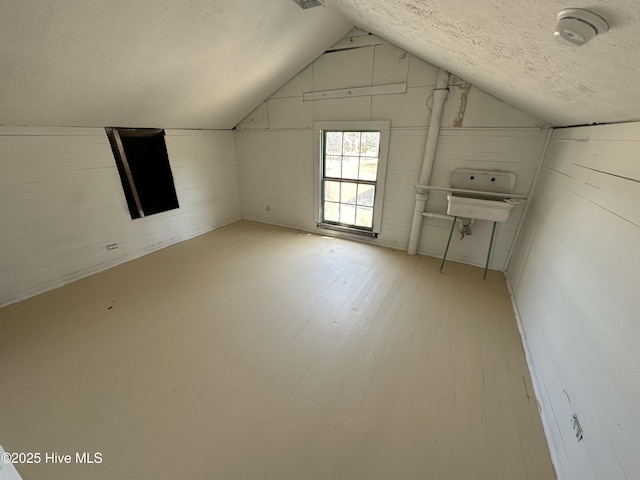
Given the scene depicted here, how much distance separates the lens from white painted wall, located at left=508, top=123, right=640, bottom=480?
3.08 ft

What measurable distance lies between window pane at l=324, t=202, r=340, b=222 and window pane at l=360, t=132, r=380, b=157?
0.84 meters

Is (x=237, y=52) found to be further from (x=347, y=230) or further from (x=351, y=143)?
(x=347, y=230)

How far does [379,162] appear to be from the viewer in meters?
3.23

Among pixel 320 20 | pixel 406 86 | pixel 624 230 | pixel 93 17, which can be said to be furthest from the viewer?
pixel 406 86

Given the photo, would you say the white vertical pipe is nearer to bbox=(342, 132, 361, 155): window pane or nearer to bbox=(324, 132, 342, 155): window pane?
bbox=(342, 132, 361, 155): window pane

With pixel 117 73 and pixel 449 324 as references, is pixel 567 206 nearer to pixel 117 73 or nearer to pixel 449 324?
pixel 449 324

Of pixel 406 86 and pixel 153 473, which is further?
pixel 406 86

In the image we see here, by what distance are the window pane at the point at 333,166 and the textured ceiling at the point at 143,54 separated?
1202 mm

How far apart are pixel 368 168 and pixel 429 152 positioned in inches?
30.8

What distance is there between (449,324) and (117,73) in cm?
339

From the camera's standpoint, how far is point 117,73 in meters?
2.05

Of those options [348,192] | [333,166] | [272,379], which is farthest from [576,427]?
[333,166]

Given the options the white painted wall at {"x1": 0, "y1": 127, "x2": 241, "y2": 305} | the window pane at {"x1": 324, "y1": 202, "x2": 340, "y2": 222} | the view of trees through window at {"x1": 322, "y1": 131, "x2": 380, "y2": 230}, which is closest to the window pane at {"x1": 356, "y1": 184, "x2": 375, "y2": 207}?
the view of trees through window at {"x1": 322, "y1": 131, "x2": 380, "y2": 230}

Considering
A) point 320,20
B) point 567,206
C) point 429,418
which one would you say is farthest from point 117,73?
point 567,206
